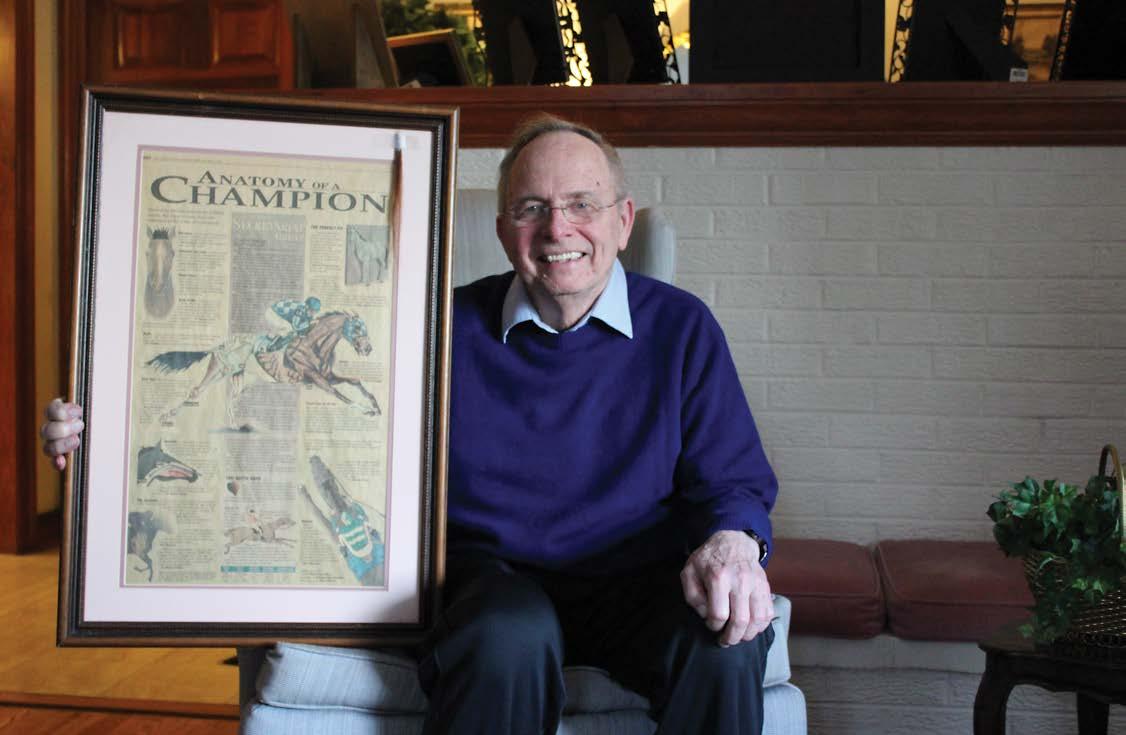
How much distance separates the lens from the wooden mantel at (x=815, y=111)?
2.40 metres

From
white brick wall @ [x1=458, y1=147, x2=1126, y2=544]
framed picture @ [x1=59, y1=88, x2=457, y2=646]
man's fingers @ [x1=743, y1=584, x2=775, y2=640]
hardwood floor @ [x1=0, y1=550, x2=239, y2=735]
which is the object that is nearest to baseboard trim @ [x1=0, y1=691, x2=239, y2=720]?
hardwood floor @ [x1=0, y1=550, x2=239, y2=735]

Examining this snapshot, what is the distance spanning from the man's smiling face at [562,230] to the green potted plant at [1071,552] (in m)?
0.69

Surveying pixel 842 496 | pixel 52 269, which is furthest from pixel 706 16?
pixel 52 269

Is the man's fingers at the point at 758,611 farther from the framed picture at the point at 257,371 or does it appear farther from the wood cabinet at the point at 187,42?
the wood cabinet at the point at 187,42

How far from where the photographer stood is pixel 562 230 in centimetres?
154

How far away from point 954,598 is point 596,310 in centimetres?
98

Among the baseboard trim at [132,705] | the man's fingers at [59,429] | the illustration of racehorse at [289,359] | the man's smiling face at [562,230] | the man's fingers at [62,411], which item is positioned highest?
the man's smiling face at [562,230]

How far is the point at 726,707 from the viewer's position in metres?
1.25

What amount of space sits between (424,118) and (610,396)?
46 cm

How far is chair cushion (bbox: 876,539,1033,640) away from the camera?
200 cm

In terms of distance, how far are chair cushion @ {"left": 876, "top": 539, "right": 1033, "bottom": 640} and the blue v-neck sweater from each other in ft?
2.30

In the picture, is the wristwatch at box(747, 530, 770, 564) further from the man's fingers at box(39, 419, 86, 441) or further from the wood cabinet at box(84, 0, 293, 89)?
the wood cabinet at box(84, 0, 293, 89)

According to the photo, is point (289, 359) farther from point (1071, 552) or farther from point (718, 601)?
point (1071, 552)

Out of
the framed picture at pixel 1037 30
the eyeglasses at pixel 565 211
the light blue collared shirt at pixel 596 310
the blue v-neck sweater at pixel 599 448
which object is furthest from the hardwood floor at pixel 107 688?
the framed picture at pixel 1037 30
